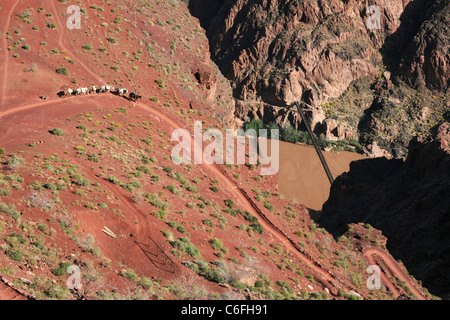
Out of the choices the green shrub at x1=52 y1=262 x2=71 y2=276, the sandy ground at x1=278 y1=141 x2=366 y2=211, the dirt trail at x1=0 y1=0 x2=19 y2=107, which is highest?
the green shrub at x1=52 y1=262 x2=71 y2=276

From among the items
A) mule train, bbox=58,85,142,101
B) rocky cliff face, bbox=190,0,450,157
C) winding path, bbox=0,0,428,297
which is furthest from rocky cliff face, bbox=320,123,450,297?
rocky cliff face, bbox=190,0,450,157

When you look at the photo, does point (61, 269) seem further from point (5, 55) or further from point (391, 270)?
point (391, 270)

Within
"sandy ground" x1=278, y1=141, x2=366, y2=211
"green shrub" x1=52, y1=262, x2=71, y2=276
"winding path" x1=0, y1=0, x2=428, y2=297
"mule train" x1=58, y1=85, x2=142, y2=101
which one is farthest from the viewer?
"sandy ground" x1=278, y1=141, x2=366, y2=211

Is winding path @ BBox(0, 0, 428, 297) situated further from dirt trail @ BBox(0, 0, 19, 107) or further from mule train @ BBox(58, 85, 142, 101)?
mule train @ BBox(58, 85, 142, 101)

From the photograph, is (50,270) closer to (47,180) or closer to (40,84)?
(47,180)

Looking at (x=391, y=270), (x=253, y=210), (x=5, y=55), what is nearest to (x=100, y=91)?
(x=5, y=55)
